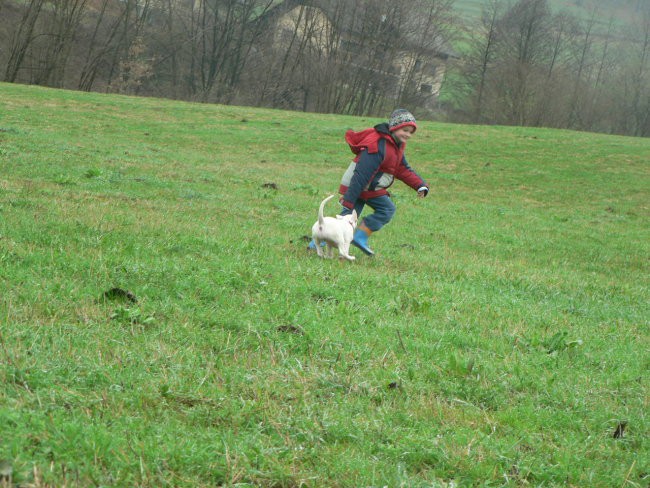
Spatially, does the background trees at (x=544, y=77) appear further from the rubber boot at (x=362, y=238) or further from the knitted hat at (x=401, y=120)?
the rubber boot at (x=362, y=238)

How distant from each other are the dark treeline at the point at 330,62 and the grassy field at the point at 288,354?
1696 inches

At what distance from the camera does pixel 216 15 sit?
56.2 m

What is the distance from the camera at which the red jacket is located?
879 cm

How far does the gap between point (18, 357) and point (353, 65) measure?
55.5 metres

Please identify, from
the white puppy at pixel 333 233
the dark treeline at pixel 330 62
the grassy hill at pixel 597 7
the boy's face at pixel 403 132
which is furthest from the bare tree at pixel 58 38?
the grassy hill at pixel 597 7

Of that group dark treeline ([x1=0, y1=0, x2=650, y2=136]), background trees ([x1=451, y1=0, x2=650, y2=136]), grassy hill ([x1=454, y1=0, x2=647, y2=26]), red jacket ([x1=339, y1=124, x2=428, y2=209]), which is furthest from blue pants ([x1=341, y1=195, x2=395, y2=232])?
grassy hill ([x1=454, y1=0, x2=647, y2=26])

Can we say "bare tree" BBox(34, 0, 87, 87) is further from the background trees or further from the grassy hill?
the grassy hill

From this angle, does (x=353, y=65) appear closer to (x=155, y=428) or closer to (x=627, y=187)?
(x=627, y=187)

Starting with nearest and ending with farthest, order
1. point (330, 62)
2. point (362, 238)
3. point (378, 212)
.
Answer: point (362, 238) < point (378, 212) < point (330, 62)

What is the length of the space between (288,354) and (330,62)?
53.6m

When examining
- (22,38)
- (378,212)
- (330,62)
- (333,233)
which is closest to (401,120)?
(378,212)

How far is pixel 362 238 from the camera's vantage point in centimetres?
911

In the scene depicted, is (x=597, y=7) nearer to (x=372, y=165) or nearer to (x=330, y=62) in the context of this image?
(x=330, y=62)

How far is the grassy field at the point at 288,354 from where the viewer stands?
3146 mm
